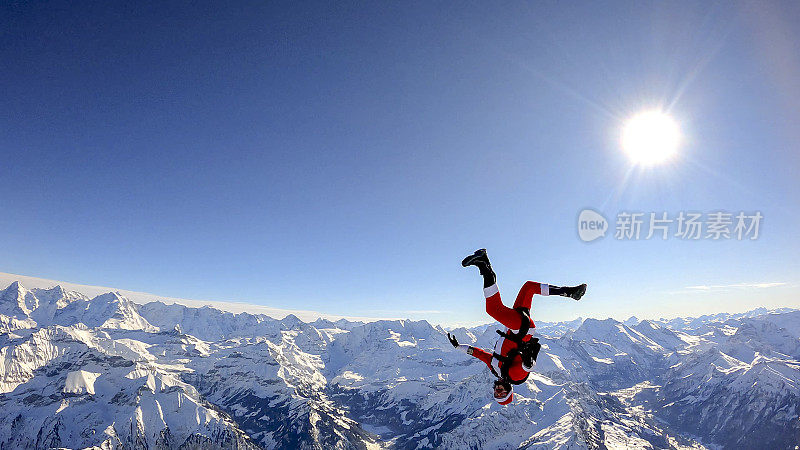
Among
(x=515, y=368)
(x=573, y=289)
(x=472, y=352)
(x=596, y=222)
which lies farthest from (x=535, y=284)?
(x=596, y=222)

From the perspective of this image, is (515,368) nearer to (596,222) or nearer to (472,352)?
(472,352)

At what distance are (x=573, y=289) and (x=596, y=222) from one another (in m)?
15.2

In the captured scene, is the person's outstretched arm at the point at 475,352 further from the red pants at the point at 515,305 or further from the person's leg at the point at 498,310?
the person's leg at the point at 498,310

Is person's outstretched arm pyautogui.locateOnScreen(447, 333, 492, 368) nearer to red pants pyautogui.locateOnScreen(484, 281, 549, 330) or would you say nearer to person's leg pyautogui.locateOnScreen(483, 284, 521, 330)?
red pants pyautogui.locateOnScreen(484, 281, 549, 330)

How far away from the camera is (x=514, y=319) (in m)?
12.4

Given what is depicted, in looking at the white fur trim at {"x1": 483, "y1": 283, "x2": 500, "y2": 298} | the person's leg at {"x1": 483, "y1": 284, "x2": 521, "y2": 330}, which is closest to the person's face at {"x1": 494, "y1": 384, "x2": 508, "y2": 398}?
the person's leg at {"x1": 483, "y1": 284, "x2": 521, "y2": 330}

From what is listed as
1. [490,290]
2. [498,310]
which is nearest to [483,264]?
[490,290]

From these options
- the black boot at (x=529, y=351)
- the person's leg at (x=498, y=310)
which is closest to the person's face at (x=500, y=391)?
the black boot at (x=529, y=351)

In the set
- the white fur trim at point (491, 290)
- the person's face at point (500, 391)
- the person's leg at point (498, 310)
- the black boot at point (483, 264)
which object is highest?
the black boot at point (483, 264)

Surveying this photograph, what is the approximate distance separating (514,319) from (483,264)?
91.3 inches

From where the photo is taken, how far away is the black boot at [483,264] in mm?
11862

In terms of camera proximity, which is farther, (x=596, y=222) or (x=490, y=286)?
(x=596, y=222)

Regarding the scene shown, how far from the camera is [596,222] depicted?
80.6ft

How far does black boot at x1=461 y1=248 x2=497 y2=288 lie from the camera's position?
38.9ft
